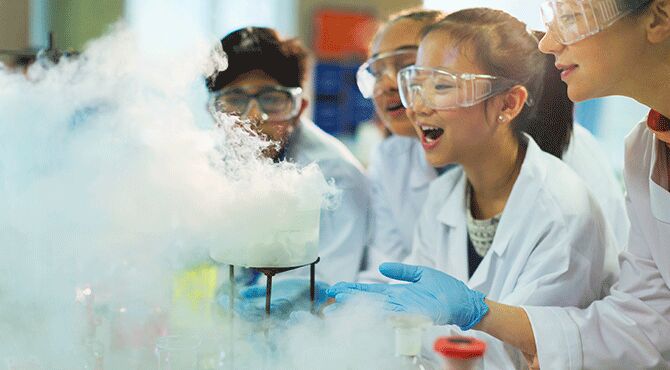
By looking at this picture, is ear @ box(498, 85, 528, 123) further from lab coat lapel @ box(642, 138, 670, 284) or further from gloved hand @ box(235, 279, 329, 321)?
gloved hand @ box(235, 279, 329, 321)

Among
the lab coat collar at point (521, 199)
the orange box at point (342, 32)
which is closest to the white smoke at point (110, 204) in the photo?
the lab coat collar at point (521, 199)

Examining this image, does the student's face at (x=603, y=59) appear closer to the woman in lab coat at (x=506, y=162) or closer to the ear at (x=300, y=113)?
the woman in lab coat at (x=506, y=162)

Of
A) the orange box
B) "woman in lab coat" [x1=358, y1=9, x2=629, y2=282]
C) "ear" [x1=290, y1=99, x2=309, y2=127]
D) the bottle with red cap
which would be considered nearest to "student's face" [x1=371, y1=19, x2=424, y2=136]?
"woman in lab coat" [x1=358, y1=9, x2=629, y2=282]

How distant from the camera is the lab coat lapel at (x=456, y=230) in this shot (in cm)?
207

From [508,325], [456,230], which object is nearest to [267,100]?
[456,230]

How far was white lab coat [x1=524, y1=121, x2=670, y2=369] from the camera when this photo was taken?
64.0 inches

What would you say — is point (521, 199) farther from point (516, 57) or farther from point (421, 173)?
point (421, 173)

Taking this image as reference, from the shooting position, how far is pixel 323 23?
7.14m

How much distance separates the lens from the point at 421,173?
281 cm

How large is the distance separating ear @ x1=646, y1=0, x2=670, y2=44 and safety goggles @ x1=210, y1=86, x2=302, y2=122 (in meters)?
1.14

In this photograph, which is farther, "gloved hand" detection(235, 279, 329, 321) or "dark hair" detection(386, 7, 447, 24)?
"dark hair" detection(386, 7, 447, 24)

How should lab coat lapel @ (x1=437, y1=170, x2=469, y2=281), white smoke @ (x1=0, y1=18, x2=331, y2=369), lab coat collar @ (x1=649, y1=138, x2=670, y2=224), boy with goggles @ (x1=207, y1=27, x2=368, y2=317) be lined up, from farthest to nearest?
boy with goggles @ (x1=207, y1=27, x2=368, y2=317)
lab coat lapel @ (x1=437, y1=170, x2=469, y2=281)
lab coat collar @ (x1=649, y1=138, x2=670, y2=224)
white smoke @ (x1=0, y1=18, x2=331, y2=369)

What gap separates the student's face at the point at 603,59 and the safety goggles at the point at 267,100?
97 centimetres

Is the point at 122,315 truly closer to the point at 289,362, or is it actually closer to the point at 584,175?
the point at 289,362
